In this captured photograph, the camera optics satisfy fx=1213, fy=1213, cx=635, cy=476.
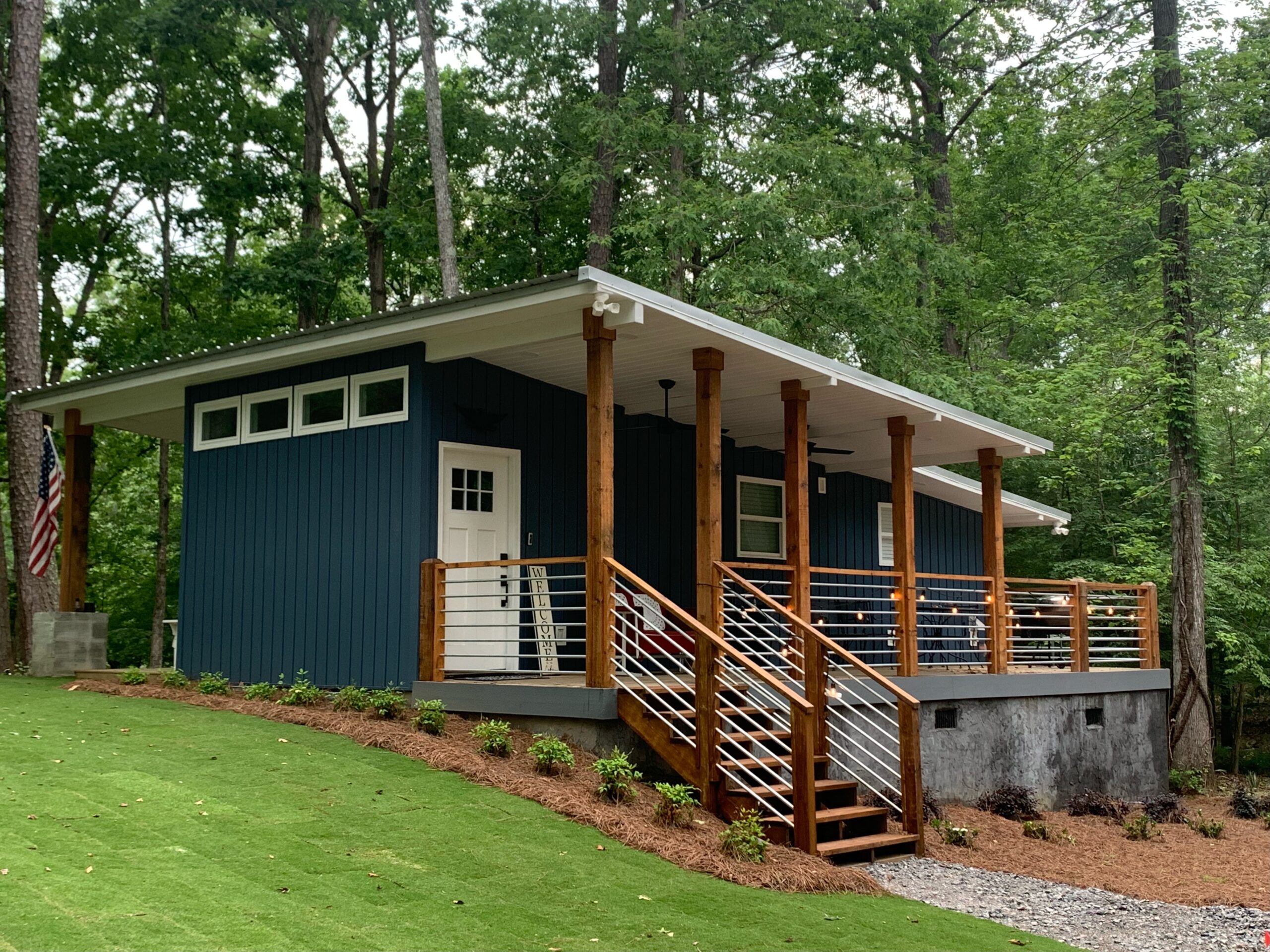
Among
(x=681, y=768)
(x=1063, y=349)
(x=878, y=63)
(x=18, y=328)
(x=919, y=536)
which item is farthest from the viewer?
(x=1063, y=349)

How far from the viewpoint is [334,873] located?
6.04 metres

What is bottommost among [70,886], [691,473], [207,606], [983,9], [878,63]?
[70,886]

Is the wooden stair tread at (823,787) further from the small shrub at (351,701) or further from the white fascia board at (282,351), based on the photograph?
the white fascia board at (282,351)

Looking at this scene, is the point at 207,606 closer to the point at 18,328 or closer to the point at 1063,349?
the point at 18,328

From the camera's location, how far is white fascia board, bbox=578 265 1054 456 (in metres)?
8.88

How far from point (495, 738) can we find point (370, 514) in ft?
9.46

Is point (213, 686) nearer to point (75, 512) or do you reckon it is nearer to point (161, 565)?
point (75, 512)

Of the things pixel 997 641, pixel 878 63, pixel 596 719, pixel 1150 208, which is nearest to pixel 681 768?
pixel 596 719

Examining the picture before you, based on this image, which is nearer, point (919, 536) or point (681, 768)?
point (681, 768)

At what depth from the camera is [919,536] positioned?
17.8 meters

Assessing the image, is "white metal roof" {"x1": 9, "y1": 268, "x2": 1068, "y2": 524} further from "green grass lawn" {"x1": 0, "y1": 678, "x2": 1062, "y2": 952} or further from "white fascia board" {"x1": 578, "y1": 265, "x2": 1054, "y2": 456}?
"green grass lawn" {"x1": 0, "y1": 678, "x2": 1062, "y2": 952}

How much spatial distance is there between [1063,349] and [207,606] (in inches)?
802

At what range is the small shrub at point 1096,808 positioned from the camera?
12.8m

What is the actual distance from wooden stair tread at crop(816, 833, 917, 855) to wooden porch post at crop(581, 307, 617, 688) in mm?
2056
